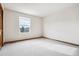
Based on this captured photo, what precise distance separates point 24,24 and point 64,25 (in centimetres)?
295

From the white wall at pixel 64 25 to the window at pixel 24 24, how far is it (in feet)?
5.58

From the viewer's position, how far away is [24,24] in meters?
5.87

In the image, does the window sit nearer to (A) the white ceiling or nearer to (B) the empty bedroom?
(B) the empty bedroom

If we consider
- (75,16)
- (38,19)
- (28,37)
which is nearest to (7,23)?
(28,37)

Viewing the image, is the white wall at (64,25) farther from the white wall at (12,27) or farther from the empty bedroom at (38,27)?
the white wall at (12,27)

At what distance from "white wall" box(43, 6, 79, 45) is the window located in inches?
67.0

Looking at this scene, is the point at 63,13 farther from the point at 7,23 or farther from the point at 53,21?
the point at 7,23

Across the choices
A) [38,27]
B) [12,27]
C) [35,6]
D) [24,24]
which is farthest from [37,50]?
[38,27]

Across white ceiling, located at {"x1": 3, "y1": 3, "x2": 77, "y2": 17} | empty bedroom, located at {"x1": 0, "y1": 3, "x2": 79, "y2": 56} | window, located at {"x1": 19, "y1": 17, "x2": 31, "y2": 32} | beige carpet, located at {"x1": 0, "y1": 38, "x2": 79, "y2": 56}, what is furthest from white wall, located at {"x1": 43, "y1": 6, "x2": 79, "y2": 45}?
window, located at {"x1": 19, "y1": 17, "x2": 31, "y2": 32}

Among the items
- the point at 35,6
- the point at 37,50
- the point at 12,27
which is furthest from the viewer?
the point at 12,27

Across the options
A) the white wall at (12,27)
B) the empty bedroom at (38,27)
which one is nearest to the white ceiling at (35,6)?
Answer: the empty bedroom at (38,27)

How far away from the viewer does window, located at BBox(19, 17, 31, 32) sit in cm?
561

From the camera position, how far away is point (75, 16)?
4.36 meters

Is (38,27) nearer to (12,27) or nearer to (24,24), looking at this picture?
(24,24)
